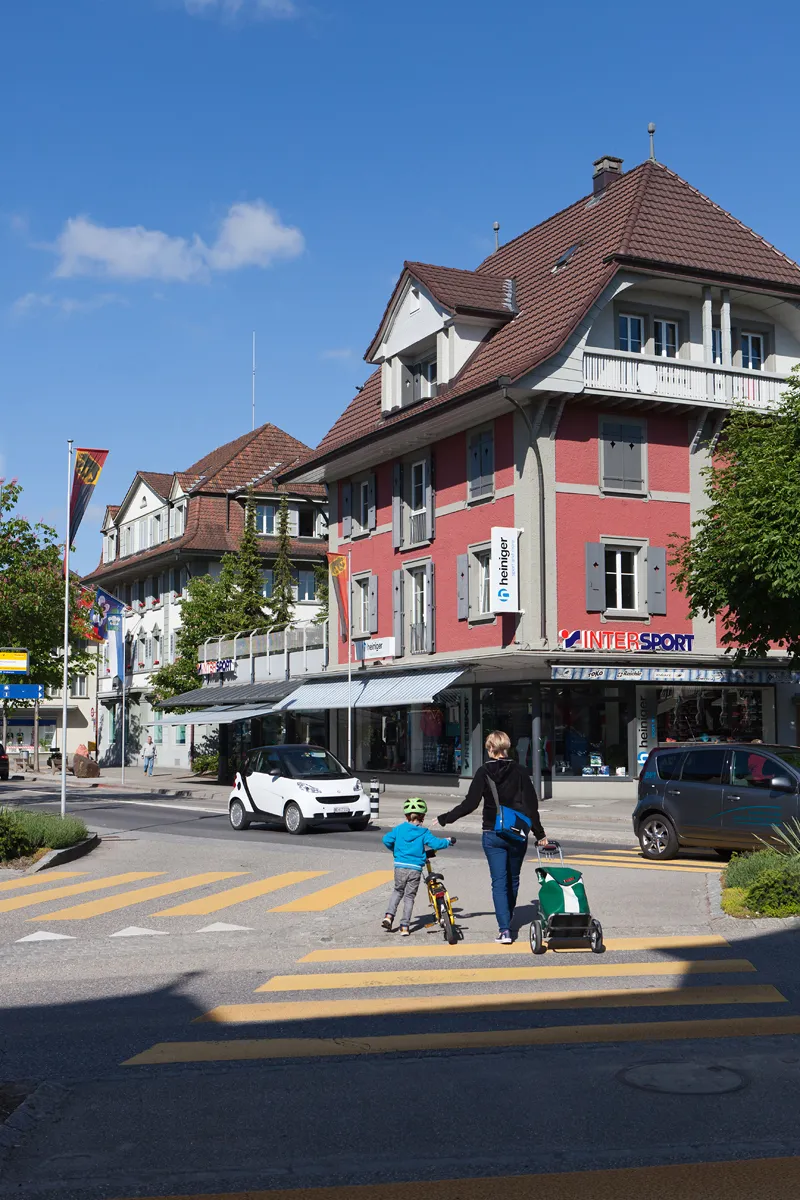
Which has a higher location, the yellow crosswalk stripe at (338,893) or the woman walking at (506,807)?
the woman walking at (506,807)

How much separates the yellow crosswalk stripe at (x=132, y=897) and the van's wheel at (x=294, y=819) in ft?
21.7

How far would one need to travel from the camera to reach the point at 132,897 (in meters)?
15.5

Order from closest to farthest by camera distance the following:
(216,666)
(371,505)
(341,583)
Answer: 1. (371,505)
2. (341,583)
3. (216,666)

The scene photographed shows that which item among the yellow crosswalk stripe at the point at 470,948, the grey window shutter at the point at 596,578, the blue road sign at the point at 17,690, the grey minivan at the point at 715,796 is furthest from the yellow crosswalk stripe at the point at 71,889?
the blue road sign at the point at 17,690

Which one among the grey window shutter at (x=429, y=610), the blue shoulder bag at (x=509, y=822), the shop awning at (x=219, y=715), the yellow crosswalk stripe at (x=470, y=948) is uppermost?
the grey window shutter at (x=429, y=610)

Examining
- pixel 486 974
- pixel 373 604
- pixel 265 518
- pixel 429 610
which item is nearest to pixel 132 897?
pixel 486 974

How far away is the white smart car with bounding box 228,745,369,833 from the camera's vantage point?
24719mm

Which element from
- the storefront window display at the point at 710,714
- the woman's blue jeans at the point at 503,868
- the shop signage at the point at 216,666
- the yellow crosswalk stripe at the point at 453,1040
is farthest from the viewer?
the shop signage at the point at 216,666

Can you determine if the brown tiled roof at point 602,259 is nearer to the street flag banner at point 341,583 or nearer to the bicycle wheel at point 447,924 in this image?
the street flag banner at point 341,583

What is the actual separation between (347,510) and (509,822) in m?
32.5

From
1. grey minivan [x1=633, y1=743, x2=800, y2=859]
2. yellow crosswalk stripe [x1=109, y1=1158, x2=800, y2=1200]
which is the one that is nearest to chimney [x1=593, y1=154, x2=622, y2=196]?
grey minivan [x1=633, y1=743, x2=800, y2=859]

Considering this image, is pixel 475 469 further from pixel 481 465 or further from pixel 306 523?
pixel 306 523

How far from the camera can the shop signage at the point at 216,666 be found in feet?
171

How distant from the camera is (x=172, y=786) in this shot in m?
48.6
